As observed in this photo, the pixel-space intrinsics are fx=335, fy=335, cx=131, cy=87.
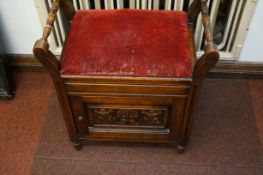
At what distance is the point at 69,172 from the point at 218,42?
92 cm

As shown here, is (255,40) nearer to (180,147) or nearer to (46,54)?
(180,147)

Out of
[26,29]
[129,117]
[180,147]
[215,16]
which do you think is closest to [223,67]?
[215,16]

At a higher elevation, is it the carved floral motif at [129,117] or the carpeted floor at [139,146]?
the carved floral motif at [129,117]

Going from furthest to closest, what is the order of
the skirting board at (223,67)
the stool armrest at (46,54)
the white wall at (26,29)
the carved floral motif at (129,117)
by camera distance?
the skirting board at (223,67) → the white wall at (26,29) → the carved floral motif at (129,117) → the stool armrest at (46,54)

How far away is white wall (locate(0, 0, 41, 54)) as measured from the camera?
1.46 metres

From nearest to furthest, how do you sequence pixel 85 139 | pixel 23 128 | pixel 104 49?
pixel 104 49 < pixel 85 139 < pixel 23 128

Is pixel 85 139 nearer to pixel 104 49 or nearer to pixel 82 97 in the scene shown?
pixel 82 97

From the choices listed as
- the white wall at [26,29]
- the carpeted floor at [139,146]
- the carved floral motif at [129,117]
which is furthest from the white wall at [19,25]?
the carved floral motif at [129,117]

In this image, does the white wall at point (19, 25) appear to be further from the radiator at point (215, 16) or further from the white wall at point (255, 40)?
the white wall at point (255, 40)

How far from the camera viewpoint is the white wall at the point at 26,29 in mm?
1449

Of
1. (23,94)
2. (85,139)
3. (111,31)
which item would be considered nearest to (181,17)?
(111,31)

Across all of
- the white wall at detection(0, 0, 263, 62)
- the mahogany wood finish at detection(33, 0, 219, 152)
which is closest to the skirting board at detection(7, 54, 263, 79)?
the white wall at detection(0, 0, 263, 62)

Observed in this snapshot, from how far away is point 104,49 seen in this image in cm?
108

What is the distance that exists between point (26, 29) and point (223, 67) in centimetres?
96
